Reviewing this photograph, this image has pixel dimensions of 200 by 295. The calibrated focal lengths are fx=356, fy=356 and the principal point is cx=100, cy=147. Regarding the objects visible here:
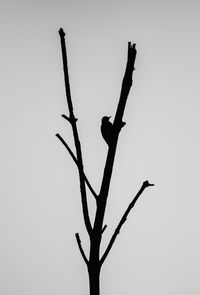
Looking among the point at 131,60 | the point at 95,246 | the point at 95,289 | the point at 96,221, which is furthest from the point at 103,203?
the point at 131,60

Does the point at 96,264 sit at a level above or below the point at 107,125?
below

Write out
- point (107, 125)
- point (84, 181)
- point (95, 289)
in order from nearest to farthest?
point (95, 289) → point (84, 181) → point (107, 125)

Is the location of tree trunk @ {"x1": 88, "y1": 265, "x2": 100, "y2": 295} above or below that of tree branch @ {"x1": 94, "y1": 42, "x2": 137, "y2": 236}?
below

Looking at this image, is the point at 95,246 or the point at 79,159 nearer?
the point at 95,246

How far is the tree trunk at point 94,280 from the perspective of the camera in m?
1.64

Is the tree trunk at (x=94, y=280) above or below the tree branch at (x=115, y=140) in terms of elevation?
below

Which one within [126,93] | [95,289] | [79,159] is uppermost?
[126,93]

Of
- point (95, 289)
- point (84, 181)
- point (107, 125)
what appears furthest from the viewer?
point (107, 125)

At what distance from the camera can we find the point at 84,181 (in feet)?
6.10

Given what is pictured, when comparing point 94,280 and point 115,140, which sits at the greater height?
point 115,140

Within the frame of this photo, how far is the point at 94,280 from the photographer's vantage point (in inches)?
65.4

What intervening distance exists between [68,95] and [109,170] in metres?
0.47

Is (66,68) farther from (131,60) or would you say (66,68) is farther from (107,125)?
(107,125)

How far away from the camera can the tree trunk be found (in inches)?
64.4
